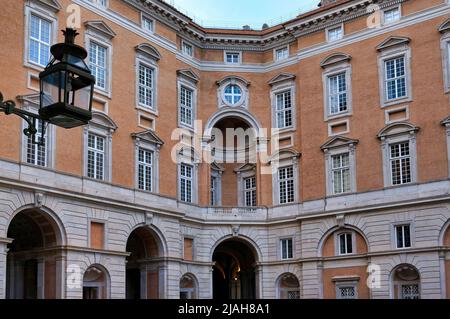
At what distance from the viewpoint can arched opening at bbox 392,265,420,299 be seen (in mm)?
32125

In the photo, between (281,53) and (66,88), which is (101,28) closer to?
(281,53)

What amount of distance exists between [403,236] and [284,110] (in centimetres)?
1032

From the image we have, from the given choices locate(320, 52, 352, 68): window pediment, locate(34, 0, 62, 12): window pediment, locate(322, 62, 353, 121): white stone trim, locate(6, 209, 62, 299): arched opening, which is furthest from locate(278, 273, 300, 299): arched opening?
locate(34, 0, 62, 12): window pediment

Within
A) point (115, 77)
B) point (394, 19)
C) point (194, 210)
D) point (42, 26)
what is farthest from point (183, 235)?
point (394, 19)

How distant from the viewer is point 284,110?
38625mm

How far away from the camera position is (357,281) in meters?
33.8

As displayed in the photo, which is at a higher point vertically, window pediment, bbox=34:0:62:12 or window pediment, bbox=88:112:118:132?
window pediment, bbox=34:0:62:12

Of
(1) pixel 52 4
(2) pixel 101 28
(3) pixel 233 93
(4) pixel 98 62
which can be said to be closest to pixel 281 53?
(3) pixel 233 93

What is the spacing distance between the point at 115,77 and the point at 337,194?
42.2ft

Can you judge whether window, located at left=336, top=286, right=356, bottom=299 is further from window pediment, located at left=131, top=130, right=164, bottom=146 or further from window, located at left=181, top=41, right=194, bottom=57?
window, located at left=181, top=41, right=194, bottom=57

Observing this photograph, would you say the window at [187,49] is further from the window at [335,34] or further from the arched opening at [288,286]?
the arched opening at [288,286]

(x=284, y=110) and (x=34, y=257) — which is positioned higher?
(x=284, y=110)

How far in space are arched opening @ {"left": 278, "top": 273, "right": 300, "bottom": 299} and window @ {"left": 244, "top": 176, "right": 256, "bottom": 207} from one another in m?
4.69

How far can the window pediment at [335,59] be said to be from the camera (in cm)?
3581
